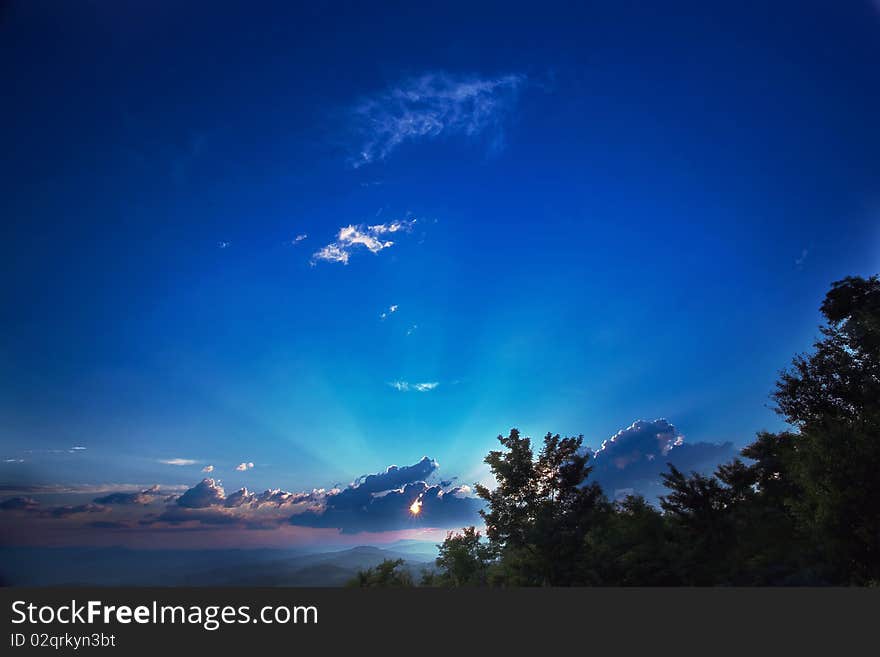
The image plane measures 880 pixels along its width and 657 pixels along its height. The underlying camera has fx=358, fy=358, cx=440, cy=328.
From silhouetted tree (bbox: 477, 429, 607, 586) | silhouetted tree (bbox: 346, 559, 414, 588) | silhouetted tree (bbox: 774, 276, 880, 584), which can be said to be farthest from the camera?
silhouetted tree (bbox: 346, 559, 414, 588)

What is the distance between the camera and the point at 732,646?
7.56m

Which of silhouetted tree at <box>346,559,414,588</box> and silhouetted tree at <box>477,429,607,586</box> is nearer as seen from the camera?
silhouetted tree at <box>477,429,607,586</box>

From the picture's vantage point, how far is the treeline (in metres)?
22.8

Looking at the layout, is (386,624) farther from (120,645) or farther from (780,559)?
(780,559)

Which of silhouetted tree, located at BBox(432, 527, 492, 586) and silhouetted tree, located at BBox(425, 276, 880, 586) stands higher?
silhouetted tree, located at BBox(425, 276, 880, 586)

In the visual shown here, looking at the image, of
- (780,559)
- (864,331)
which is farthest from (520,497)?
(864,331)

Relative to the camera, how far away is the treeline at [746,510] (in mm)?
22766

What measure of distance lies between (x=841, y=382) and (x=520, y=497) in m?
29.1

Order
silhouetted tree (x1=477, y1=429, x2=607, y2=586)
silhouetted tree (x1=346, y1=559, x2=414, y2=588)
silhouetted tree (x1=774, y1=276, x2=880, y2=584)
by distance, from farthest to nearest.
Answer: silhouetted tree (x1=346, y1=559, x2=414, y2=588)
silhouetted tree (x1=477, y1=429, x2=607, y2=586)
silhouetted tree (x1=774, y1=276, x2=880, y2=584)

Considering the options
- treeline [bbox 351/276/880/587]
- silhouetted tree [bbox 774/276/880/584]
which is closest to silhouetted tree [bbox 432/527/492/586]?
treeline [bbox 351/276/880/587]

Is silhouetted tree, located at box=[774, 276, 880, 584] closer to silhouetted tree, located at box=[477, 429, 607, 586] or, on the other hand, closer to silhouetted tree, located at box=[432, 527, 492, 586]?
silhouetted tree, located at box=[477, 429, 607, 586]

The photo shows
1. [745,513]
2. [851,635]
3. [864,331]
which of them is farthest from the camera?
[745,513]

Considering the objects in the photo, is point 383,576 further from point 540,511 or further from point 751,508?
point 751,508

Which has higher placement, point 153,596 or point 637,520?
point 153,596
